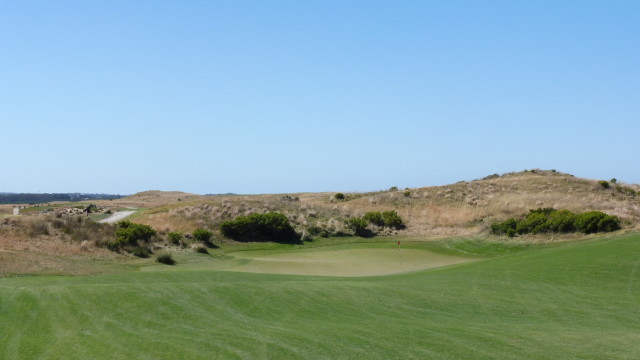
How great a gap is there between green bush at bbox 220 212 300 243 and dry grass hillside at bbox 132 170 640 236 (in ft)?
6.75

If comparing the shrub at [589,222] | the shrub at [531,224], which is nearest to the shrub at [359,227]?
the shrub at [531,224]

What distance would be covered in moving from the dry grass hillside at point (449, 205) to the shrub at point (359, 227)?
1.03 m

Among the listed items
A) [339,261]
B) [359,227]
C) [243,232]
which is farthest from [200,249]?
[359,227]

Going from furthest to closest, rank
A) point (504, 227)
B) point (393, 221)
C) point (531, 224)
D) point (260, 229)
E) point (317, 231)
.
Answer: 1. point (393, 221)
2. point (317, 231)
3. point (504, 227)
4. point (260, 229)
5. point (531, 224)

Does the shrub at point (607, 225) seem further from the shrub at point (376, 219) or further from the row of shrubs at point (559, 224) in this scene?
the shrub at point (376, 219)

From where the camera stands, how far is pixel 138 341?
1107 centimetres

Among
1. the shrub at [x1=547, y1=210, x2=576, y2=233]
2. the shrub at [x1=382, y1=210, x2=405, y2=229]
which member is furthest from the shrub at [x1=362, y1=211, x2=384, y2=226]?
the shrub at [x1=547, y1=210, x2=576, y2=233]

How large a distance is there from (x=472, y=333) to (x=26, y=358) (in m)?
8.27

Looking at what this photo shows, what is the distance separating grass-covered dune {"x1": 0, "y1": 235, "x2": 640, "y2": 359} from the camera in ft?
34.6

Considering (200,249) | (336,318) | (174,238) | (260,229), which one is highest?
(260,229)

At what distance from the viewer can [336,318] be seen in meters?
13.9

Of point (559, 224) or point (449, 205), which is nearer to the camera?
point (559, 224)

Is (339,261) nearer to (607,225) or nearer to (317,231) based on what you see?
(317,231)

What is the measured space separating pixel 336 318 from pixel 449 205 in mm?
44452
